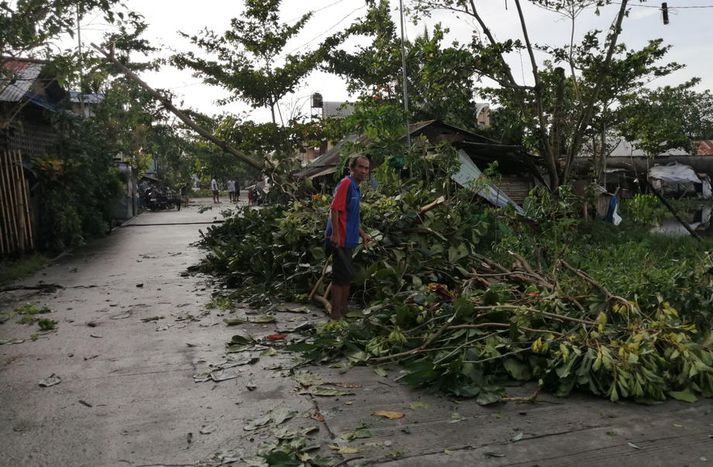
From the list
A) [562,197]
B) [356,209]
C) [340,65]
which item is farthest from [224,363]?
[340,65]

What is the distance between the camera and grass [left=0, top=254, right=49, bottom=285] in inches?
370

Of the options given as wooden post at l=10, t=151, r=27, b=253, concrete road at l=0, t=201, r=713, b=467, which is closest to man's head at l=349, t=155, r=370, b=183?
concrete road at l=0, t=201, r=713, b=467

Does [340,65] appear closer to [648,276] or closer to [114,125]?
[114,125]

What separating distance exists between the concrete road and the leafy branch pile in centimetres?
18

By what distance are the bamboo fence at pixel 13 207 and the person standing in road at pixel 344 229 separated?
7.88 metres

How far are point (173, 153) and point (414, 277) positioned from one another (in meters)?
47.1

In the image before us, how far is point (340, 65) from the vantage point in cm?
2308

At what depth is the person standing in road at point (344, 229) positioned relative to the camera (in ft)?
19.2

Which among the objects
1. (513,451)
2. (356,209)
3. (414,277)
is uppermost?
(356,209)

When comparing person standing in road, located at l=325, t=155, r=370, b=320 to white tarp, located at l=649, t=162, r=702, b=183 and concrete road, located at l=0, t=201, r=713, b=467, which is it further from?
white tarp, located at l=649, t=162, r=702, b=183

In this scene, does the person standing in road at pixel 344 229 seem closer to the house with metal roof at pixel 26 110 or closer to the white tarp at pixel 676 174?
the house with metal roof at pixel 26 110

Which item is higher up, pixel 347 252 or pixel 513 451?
pixel 347 252

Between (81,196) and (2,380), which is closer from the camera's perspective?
(2,380)

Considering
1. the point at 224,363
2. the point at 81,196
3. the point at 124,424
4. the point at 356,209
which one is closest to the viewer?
the point at 124,424
